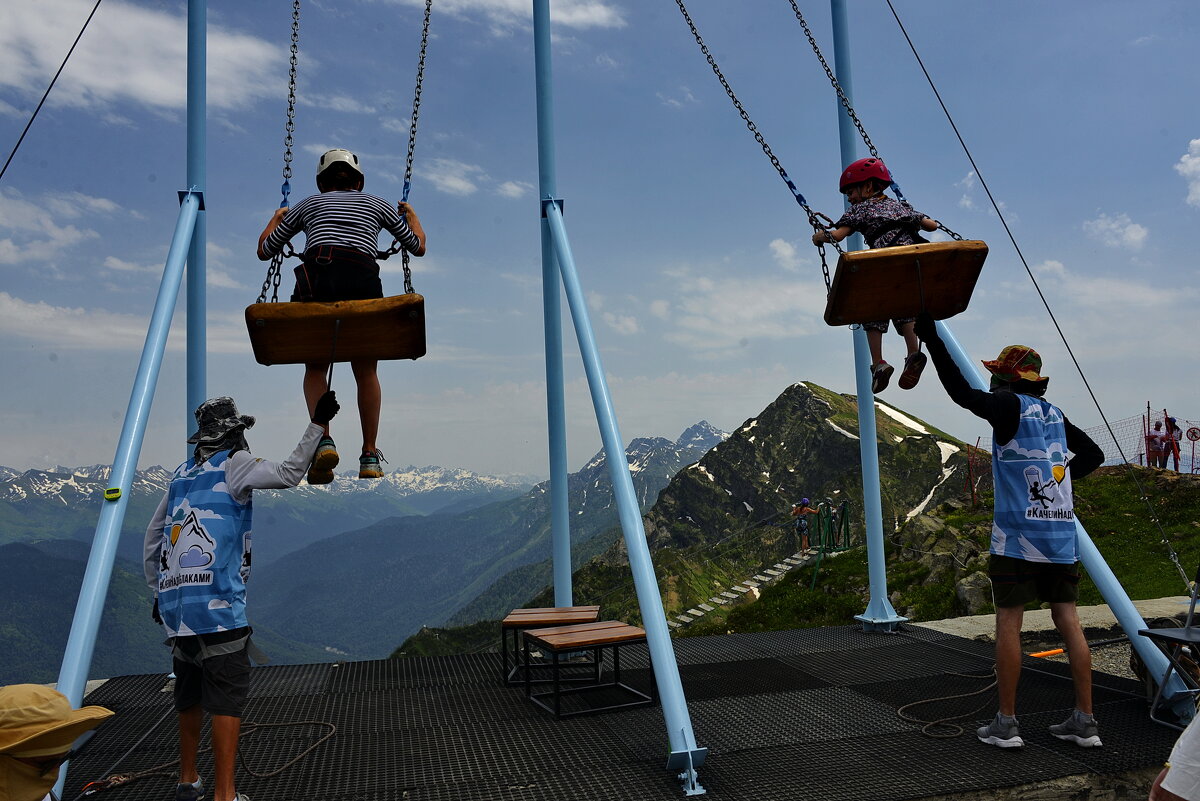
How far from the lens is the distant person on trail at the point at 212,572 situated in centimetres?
353

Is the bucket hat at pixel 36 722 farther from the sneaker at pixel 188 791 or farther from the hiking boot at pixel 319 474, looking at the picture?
the sneaker at pixel 188 791

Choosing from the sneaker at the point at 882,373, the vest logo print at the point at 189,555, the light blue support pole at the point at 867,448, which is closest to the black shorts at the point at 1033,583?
the sneaker at the point at 882,373

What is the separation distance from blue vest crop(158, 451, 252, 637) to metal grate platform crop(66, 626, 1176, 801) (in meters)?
0.97

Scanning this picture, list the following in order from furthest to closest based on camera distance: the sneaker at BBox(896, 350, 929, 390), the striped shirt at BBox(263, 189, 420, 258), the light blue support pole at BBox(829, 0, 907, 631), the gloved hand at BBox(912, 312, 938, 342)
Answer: the light blue support pole at BBox(829, 0, 907, 631) < the sneaker at BBox(896, 350, 929, 390) < the striped shirt at BBox(263, 189, 420, 258) < the gloved hand at BBox(912, 312, 938, 342)

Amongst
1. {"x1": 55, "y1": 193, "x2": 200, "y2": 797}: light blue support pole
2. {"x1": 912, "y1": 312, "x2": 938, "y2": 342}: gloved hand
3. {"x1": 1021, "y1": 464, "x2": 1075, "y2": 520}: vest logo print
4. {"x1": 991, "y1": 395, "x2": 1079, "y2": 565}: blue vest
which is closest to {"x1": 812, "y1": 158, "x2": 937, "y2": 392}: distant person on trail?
{"x1": 912, "y1": 312, "x2": 938, "y2": 342}: gloved hand

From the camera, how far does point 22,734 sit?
5.79 ft

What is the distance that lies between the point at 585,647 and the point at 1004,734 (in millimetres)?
A: 2301

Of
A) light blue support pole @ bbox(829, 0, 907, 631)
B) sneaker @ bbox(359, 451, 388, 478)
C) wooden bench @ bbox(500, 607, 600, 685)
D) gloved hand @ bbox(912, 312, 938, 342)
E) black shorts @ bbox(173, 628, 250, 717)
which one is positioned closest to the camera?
black shorts @ bbox(173, 628, 250, 717)

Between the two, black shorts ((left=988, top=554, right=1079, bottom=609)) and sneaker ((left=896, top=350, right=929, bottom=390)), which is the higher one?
sneaker ((left=896, top=350, right=929, bottom=390))

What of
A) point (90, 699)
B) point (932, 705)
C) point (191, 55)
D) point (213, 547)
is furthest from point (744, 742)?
point (191, 55)

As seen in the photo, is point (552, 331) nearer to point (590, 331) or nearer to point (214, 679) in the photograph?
point (590, 331)

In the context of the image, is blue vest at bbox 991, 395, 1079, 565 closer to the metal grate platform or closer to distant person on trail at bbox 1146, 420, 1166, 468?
the metal grate platform

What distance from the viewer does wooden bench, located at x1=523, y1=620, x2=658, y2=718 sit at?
16.1 feet

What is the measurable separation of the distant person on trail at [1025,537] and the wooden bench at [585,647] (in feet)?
6.55
